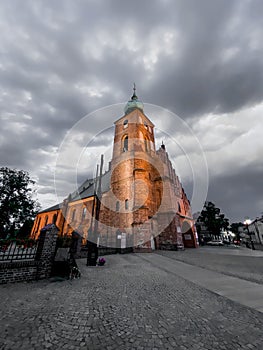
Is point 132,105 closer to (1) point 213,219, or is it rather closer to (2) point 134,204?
(2) point 134,204

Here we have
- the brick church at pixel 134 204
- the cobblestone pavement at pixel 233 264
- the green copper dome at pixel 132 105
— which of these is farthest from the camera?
the green copper dome at pixel 132 105

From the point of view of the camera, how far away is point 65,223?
29625 millimetres

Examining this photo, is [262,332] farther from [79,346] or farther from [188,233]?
[188,233]

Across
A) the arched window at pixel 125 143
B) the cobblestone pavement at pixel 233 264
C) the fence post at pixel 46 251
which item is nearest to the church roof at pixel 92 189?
the arched window at pixel 125 143

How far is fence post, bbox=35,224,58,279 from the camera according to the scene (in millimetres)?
6628

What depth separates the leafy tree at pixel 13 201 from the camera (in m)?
22.4

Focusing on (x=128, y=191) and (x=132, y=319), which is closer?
(x=132, y=319)

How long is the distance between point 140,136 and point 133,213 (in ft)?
48.5

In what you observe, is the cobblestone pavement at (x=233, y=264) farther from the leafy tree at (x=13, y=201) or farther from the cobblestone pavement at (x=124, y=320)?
the leafy tree at (x=13, y=201)

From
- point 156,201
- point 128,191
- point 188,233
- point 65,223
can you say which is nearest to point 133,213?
point 128,191

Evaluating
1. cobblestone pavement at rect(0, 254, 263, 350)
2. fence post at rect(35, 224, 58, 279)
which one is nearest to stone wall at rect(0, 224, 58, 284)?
fence post at rect(35, 224, 58, 279)

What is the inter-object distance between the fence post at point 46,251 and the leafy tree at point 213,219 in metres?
42.5

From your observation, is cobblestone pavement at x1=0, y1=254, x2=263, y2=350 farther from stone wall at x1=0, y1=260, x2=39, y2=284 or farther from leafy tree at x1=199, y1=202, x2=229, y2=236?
leafy tree at x1=199, y1=202, x2=229, y2=236

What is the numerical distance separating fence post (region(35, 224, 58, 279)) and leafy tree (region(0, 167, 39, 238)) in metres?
20.8
